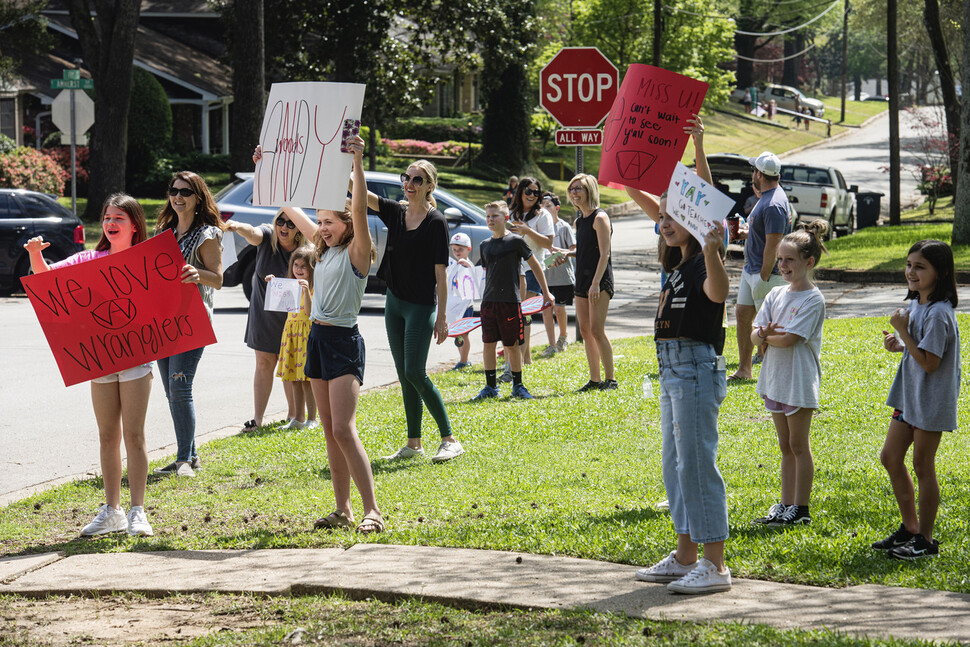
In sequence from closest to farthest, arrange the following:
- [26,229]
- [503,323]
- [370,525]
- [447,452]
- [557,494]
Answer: [370,525], [557,494], [447,452], [503,323], [26,229]

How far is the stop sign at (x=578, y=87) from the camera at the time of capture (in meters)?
13.7

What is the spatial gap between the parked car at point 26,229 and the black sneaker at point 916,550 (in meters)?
16.0

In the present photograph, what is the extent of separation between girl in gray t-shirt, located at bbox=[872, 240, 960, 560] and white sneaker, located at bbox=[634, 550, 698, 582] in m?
1.05

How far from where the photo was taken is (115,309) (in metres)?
6.43

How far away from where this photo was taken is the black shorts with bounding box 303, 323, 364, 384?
6027 millimetres

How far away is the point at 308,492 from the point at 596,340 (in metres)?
4.07

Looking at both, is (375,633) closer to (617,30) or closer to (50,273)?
(50,273)

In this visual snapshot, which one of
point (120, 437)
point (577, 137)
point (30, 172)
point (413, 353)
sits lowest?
point (120, 437)

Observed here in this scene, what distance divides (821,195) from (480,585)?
23955 mm

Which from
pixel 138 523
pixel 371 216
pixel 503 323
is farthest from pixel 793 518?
pixel 371 216

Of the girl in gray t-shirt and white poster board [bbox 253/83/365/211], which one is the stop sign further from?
the girl in gray t-shirt

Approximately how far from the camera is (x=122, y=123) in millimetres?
28156

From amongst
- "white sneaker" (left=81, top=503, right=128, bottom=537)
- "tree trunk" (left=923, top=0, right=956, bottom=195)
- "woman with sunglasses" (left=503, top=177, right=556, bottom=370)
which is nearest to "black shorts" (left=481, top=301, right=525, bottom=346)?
"woman with sunglasses" (left=503, top=177, right=556, bottom=370)

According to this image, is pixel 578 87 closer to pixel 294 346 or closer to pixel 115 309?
pixel 294 346
